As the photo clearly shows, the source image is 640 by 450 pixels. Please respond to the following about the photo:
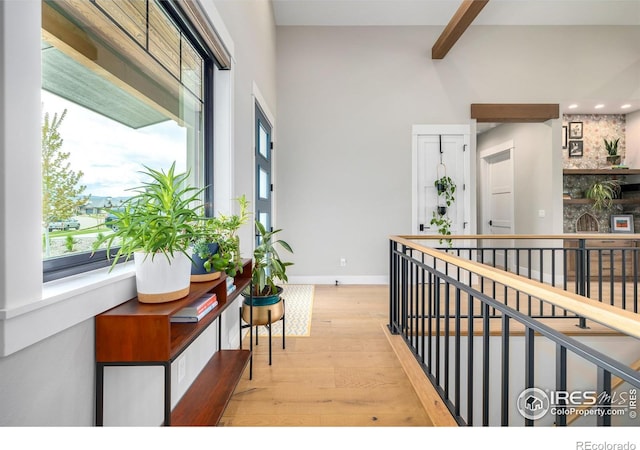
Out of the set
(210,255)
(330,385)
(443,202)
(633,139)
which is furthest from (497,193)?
(210,255)

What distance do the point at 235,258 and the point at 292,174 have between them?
277cm

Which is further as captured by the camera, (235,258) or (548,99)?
(548,99)

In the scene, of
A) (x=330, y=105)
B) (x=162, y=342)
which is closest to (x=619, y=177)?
(x=330, y=105)

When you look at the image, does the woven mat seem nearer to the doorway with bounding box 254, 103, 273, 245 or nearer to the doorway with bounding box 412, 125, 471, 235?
the doorway with bounding box 254, 103, 273, 245

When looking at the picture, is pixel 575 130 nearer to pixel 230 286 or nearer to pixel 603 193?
pixel 603 193

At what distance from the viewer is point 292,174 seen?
14.0 feet

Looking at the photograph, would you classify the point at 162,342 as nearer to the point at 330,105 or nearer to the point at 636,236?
the point at 636,236

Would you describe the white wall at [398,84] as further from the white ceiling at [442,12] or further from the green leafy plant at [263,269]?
the green leafy plant at [263,269]

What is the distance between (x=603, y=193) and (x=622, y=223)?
1.94 feet

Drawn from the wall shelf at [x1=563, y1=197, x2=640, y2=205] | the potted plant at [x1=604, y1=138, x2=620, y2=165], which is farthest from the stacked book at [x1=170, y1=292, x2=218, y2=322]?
the potted plant at [x1=604, y1=138, x2=620, y2=165]

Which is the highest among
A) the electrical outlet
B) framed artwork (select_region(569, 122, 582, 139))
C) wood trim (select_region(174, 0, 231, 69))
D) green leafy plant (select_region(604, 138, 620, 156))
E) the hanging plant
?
framed artwork (select_region(569, 122, 582, 139))

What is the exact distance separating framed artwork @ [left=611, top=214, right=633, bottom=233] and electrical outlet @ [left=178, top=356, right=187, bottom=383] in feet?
19.6

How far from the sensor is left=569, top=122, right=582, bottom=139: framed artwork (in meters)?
4.77

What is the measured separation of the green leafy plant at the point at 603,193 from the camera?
4449mm
